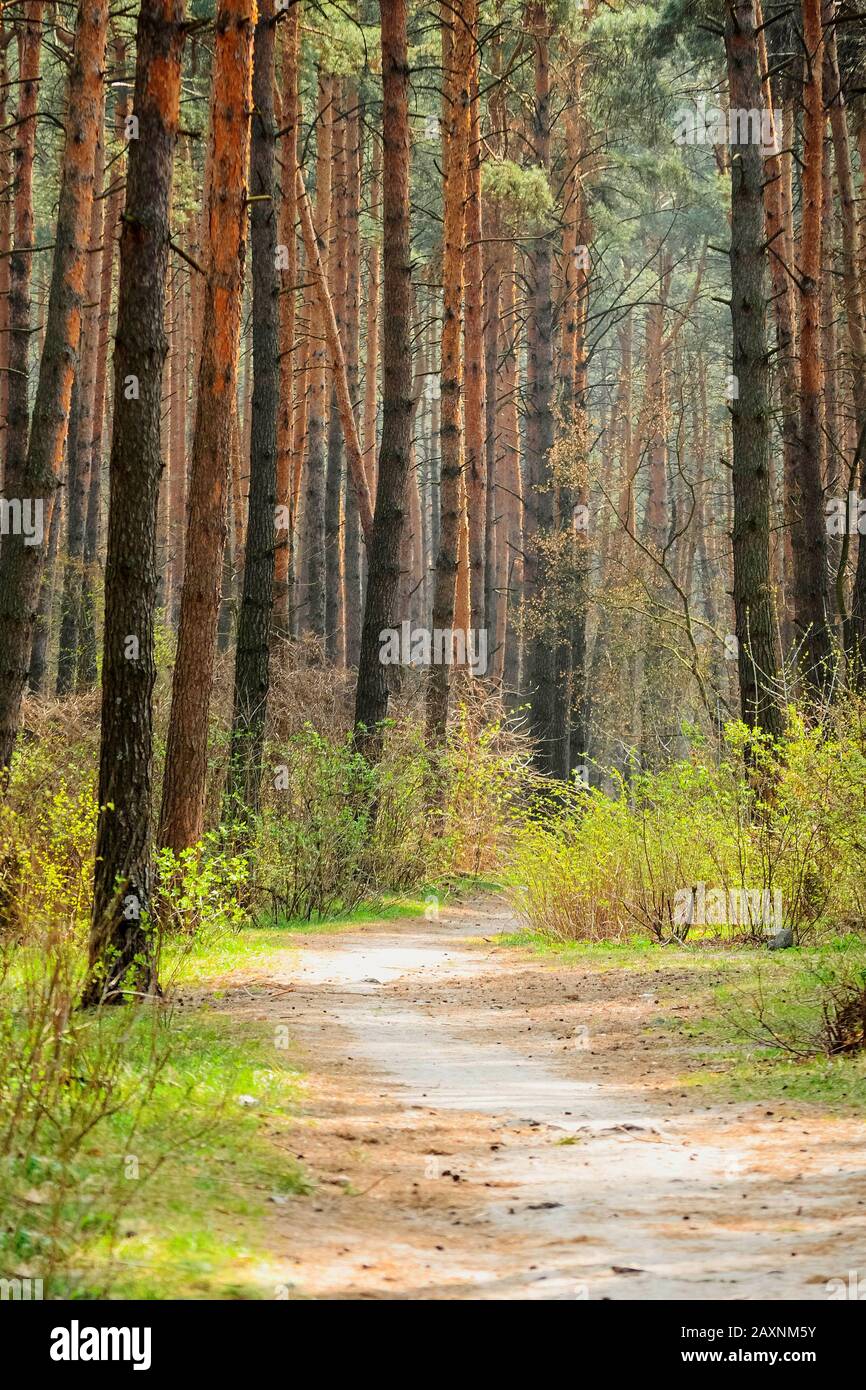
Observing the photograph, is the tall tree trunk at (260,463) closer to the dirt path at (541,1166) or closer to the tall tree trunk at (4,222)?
the tall tree trunk at (4,222)

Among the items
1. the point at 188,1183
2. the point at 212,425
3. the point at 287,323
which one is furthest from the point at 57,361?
the point at 188,1183

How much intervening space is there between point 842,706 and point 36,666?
16.3 m

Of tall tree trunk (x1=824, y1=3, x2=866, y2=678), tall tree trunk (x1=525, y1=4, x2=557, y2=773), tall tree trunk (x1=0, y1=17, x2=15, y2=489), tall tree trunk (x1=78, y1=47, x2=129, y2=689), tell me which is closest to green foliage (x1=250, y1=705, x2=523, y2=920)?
tall tree trunk (x1=0, y1=17, x2=15, y2=489)

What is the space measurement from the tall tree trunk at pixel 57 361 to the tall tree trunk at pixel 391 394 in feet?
13.9

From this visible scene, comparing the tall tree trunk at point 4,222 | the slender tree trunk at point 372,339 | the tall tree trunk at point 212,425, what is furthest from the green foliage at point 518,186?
the tall tree trunk at point 212,425

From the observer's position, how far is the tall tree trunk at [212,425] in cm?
1178

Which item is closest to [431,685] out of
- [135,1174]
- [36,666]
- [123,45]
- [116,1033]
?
[36,666]

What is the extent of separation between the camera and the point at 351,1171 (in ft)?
18.4

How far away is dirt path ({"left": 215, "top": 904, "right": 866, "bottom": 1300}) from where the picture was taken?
14.1ft

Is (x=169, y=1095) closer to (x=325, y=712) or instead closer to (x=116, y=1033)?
(x=116, y=1033)

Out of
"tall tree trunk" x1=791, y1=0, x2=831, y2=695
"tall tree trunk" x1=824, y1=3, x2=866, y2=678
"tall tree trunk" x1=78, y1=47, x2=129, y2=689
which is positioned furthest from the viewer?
"tall tree trunk" x1=78, y1=47, x2=129, y2=689

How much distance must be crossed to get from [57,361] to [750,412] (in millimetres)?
6116

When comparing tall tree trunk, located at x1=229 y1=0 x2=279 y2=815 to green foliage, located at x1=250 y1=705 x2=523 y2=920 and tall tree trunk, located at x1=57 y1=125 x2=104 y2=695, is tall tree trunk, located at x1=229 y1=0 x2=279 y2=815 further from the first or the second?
tall tree trunk, located at x1=57 y1=125 x2=104 y2=695

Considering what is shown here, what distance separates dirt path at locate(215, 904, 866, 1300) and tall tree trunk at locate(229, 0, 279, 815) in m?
5.41
